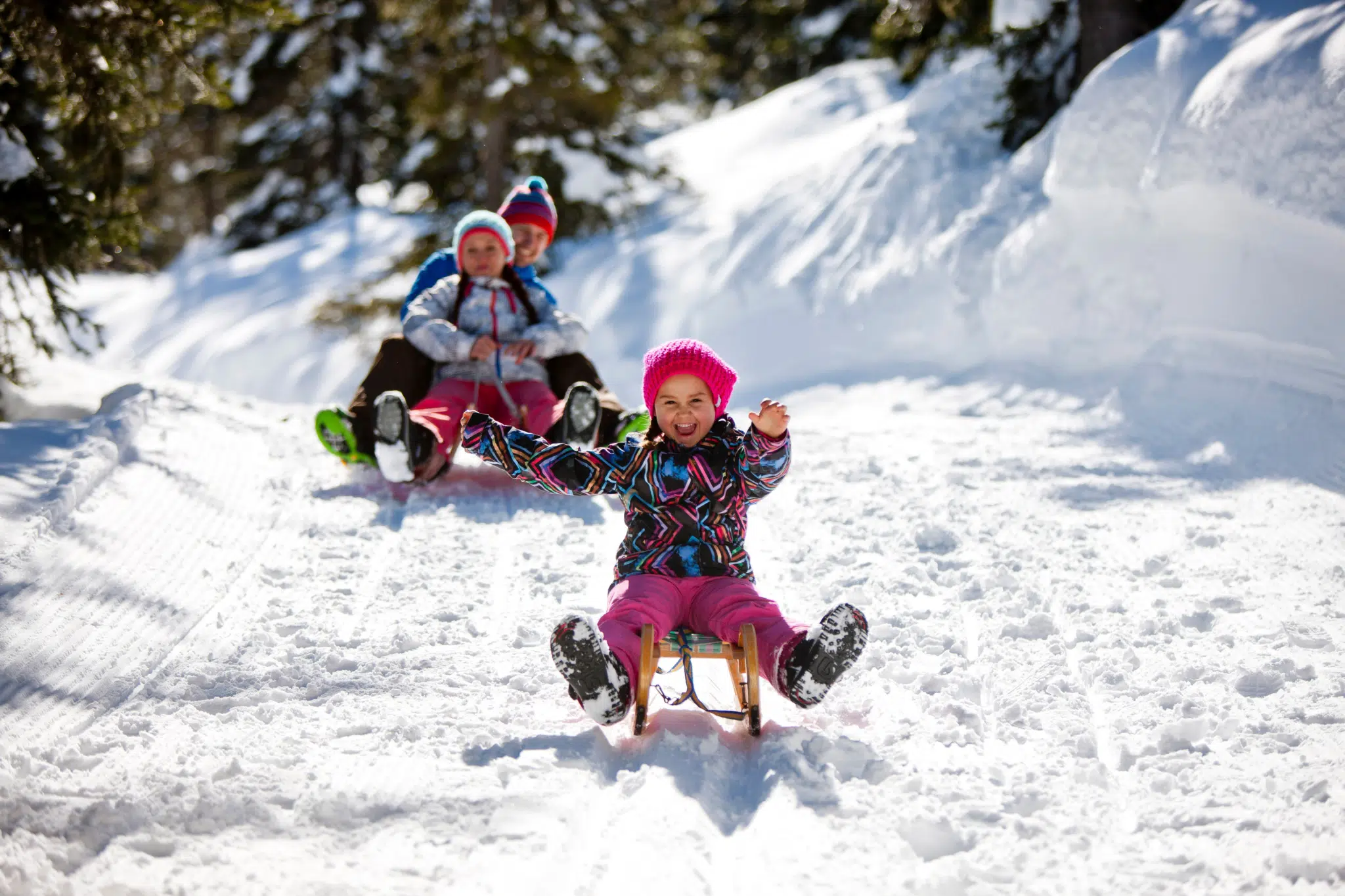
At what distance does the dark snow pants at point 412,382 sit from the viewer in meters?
4.70

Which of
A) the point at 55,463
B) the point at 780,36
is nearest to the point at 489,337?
the point at 55,463

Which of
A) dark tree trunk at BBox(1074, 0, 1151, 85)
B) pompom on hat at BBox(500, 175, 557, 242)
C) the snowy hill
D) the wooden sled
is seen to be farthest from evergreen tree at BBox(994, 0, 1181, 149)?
the wooden sled

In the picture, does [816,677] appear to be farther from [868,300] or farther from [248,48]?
[248,48]

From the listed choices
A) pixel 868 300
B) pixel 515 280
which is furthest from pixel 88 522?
pixel 868 300

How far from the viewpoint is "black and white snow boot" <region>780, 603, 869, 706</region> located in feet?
8.07

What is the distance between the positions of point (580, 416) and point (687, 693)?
214cm

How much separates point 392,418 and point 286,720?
1.93 m

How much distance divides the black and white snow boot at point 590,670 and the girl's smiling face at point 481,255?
9.81ft

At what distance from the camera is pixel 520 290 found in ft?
16.9

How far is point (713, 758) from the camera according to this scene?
239 centimetres

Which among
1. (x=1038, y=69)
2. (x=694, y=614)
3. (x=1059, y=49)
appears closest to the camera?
(x=694, y=614)

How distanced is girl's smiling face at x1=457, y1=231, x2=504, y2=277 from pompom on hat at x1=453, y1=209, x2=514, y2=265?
19 millimetres

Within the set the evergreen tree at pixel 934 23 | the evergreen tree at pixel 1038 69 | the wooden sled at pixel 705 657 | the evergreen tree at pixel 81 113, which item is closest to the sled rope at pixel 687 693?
the wooden sled at pixel 705 657

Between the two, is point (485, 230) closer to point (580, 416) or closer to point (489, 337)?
point (489, 337)
